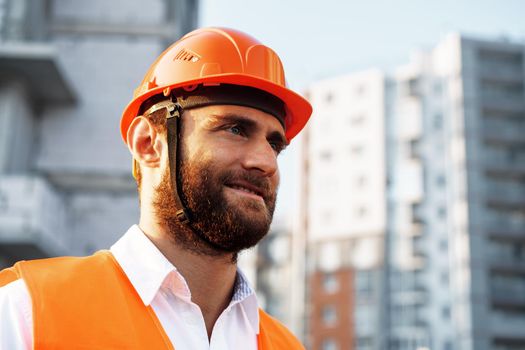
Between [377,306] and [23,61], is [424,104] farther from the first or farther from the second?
[23,61]

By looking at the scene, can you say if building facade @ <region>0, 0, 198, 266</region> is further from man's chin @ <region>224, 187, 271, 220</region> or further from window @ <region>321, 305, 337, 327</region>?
window @ <region>321, 305, 337, 327</region>

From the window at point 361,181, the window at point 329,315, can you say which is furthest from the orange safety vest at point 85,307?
the window at point 329,315

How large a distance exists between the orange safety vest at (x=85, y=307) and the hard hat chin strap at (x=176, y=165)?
27cm

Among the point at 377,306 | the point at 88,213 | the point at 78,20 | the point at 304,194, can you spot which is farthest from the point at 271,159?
the point at 304,194

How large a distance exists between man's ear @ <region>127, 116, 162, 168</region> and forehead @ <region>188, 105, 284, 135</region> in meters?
0.20

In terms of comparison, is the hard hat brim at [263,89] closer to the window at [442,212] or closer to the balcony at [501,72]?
the window at [442,212]

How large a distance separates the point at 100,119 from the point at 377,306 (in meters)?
42.2

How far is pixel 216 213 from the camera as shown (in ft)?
8.23

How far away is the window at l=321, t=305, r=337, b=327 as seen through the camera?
61.3 meters

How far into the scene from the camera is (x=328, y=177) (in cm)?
6397

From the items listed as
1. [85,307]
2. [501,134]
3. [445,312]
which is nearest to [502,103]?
[501,134]

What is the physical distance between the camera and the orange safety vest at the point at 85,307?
2086mm

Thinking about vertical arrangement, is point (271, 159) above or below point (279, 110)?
below

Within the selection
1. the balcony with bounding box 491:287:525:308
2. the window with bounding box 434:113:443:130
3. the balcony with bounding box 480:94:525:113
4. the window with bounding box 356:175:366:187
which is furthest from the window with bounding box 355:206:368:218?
the balcony with bounding box 480:94:525:113
